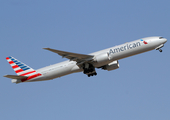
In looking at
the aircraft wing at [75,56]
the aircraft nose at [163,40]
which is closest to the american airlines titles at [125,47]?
the aircraft wing at [75,56]

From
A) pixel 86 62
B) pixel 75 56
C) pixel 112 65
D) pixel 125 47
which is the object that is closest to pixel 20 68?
pixel 75 56

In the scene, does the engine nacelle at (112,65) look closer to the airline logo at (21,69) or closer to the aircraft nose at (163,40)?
the aircraft nose at (163,40)

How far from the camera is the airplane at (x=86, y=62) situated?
4378 centimetres

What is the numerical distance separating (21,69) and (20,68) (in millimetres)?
256

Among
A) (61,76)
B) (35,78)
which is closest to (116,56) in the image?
(61,76)

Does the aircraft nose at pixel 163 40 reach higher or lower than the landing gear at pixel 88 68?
higher

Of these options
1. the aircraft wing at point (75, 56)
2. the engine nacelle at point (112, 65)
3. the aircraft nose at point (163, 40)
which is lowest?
the engine nacelle at point (112, 65)

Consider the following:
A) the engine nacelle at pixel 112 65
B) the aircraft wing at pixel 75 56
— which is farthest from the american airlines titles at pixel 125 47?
the engine nacelle at pixel 112 65

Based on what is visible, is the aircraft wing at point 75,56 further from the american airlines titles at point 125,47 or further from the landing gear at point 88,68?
the american airlines titles at point 125,47

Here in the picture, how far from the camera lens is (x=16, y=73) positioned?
4781 centimetres

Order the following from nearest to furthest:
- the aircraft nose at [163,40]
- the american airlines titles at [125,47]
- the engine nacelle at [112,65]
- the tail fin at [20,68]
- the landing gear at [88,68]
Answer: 1. the american airlines titles at [125,47]
2. the aircraft nose at [163,40]
3. the landing gear at [88,68]
4. the tail fin at [20,68]
5. the engine nacelle at [112,65]

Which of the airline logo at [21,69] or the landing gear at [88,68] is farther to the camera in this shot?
the airline logo at [21,69]

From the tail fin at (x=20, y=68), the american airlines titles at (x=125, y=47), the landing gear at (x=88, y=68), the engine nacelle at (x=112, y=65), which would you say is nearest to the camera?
the american airlines titles at (x=125, y=47)

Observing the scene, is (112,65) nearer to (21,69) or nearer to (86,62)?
(86,62)
